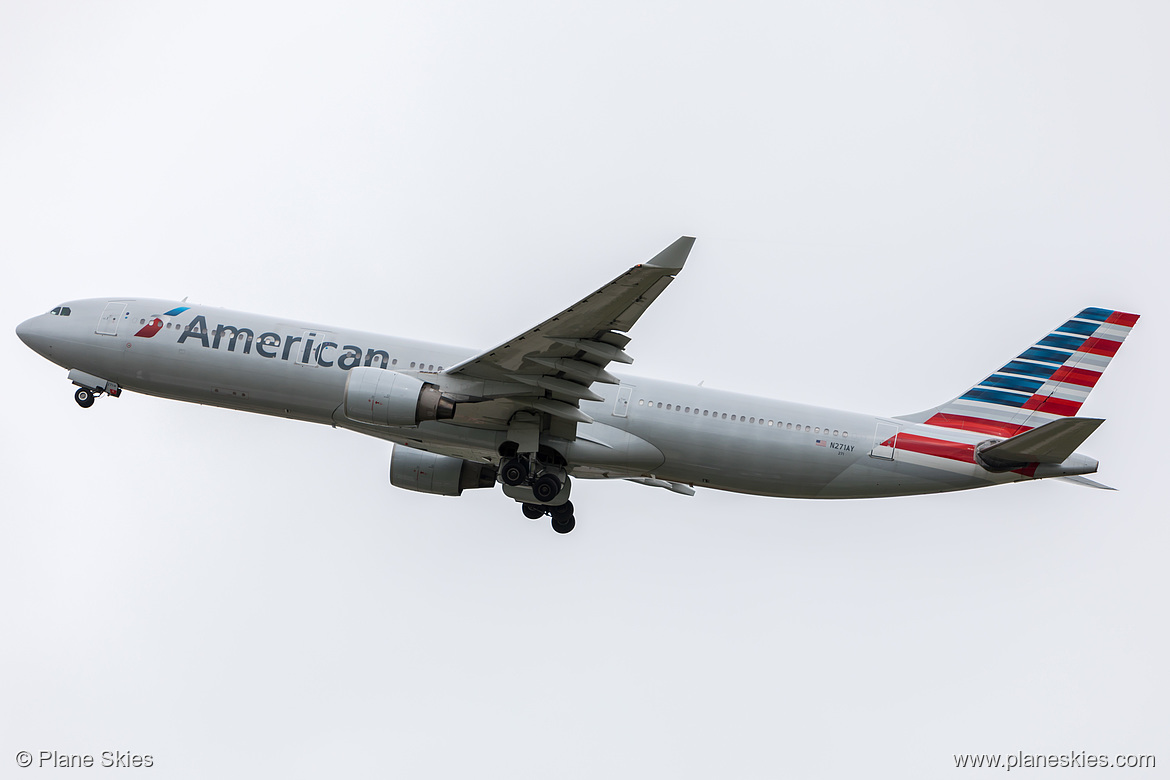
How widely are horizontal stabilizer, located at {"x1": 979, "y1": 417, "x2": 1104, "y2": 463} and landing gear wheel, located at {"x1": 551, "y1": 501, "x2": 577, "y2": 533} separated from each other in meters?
11.6

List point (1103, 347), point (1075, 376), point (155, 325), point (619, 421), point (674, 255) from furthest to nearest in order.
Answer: point (1103, 347) → point (1075, 376) → point (155, 325) → point (619, 421) → point (674, 255)

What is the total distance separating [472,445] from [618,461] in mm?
3858

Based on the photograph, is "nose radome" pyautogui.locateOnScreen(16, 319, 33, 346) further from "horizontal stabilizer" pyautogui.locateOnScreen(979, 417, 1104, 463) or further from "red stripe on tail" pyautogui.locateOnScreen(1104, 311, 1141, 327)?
"red stripe on tail" pyautogui.locateOnScreen(1104, 311, 1141, 327)

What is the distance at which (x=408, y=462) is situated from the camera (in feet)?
108

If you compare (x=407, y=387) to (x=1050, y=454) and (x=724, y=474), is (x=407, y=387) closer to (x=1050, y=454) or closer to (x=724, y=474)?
(x=724, y=474)

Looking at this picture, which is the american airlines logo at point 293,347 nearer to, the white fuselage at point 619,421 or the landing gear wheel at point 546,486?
the white fuselage at point 619,421

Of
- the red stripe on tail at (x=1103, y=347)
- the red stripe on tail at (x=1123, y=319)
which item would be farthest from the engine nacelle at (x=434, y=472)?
the red stripe on tail at (x=1123, y=319)

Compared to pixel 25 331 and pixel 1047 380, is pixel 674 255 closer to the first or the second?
pixel 1047 380

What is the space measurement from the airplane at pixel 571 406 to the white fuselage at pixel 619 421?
0.04 metres

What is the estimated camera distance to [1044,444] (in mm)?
26922

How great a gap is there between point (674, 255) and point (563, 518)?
42.4 ft

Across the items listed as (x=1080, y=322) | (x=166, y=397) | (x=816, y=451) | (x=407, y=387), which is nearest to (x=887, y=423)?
(x=816, y=451)

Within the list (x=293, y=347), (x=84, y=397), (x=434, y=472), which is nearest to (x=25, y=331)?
(x=84, y=397)

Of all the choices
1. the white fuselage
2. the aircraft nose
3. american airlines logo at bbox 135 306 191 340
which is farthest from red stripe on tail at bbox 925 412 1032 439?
the aircraft nose
